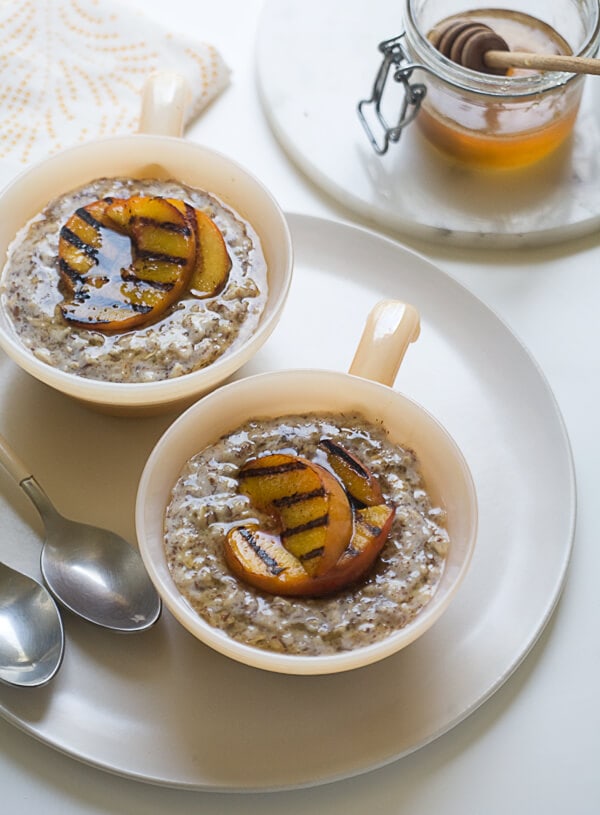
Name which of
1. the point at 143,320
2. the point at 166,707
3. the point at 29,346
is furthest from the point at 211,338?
the point at 166,707

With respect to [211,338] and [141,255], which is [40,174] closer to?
[141,255]

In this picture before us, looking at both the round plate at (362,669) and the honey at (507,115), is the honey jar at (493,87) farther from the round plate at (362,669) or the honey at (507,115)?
the round plate at (362,669)

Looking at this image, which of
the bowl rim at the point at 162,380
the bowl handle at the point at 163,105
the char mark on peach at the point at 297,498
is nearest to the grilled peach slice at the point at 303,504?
the char mark on peach at the point at 297,498

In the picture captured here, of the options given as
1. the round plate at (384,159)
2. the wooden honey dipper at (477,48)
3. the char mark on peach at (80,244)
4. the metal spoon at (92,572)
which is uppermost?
the wooden honey dipper at (477,48)

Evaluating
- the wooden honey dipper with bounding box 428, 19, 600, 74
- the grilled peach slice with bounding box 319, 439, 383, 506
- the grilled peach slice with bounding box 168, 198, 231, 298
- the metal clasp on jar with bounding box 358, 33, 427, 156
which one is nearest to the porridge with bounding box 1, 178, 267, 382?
the grilled peach slice with bounding box 168, 198, 231, 298

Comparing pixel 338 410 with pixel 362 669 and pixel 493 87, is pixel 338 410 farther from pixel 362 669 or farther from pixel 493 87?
pixel 493 87
